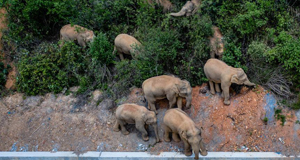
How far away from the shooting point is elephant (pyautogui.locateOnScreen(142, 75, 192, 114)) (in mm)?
8359

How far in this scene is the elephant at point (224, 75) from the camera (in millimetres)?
8438

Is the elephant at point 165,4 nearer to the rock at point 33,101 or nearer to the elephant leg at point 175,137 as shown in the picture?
the elephant leg at point 175,137

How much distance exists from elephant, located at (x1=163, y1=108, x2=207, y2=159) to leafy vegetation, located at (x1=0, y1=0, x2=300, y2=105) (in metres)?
2.06

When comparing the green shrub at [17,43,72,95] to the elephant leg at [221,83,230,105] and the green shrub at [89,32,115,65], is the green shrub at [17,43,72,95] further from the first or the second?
the elephant leg at [221,83,230,105]

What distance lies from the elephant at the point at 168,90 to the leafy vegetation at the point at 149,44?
3.15 ft

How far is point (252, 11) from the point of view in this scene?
9492 mm

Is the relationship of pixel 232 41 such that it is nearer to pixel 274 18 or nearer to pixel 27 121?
pixel 274 18

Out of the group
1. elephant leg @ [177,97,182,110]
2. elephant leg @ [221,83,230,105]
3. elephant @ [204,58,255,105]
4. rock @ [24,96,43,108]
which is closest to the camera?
elephant @ [204,58,255,105]

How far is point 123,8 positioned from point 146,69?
3534 millimetres

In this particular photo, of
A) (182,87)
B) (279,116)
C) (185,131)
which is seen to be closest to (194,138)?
(185,131)

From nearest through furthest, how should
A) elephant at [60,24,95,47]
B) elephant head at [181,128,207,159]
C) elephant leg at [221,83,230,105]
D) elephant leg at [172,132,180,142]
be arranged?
1. elephant head at [181,128,207,159]
2. elephant leg at [172,132,180,142]
3. elephant leg at [221,83,230,105]
4. elephant at [60,24,95,47]

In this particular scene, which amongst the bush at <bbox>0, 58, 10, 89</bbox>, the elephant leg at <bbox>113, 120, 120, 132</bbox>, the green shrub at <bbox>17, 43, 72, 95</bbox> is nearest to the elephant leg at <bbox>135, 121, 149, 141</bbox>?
the elephant leg at <bbox>113, 120, 120, 132</bbox>

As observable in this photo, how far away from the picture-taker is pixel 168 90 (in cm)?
848

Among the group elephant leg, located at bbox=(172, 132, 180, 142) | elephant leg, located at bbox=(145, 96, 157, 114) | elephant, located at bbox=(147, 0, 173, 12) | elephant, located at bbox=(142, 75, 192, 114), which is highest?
elephant, located at bbox=(147, 0, 173, 12)
